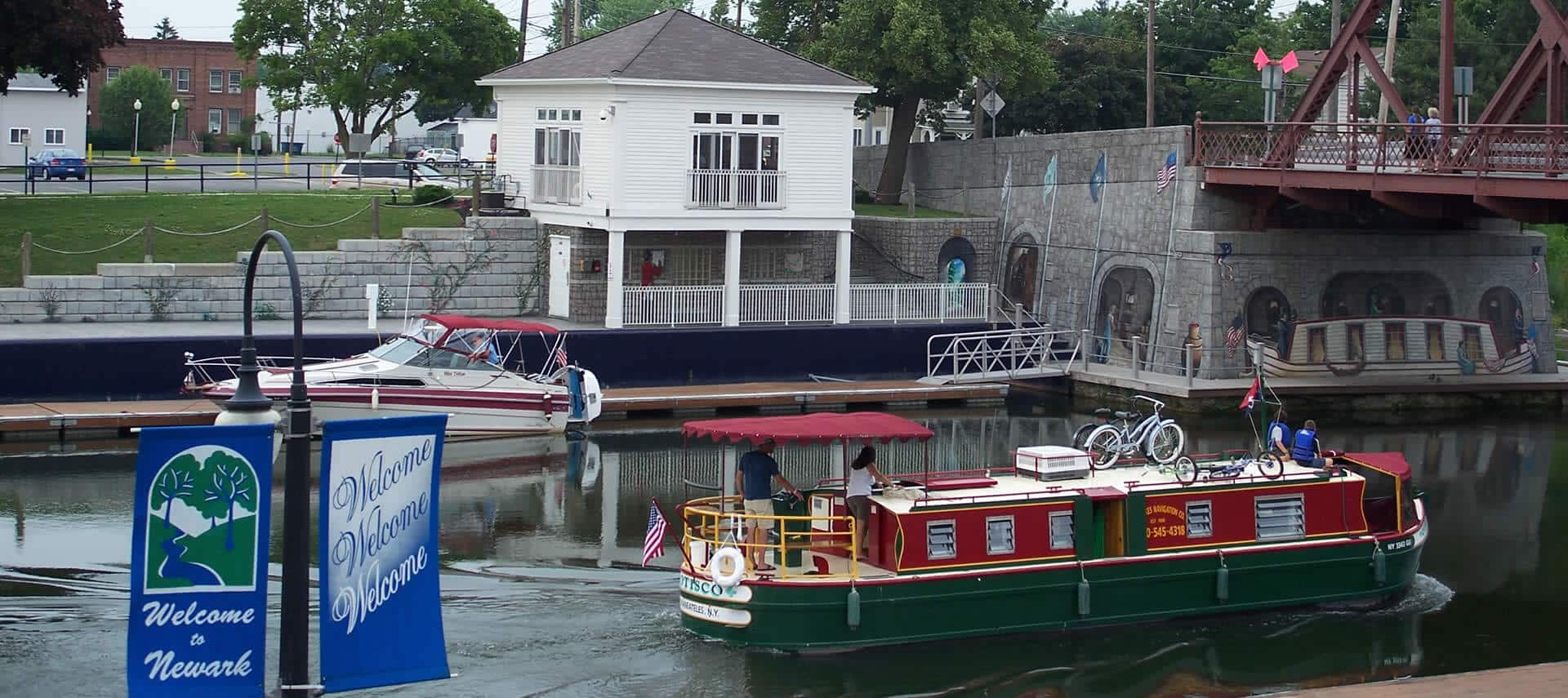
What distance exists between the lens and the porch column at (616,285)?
3681cm

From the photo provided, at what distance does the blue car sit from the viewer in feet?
156

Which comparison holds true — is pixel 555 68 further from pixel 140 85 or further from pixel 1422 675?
pixel 140 85

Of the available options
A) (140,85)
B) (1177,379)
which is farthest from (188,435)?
(140,85)

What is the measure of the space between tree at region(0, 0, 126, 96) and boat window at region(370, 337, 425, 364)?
12.6 m

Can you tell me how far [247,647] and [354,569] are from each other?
2.81 ft

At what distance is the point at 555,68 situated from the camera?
129 feet

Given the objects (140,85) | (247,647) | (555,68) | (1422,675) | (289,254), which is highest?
(140,85)

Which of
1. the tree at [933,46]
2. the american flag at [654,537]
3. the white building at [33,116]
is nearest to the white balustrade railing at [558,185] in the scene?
the tree at [933,46]

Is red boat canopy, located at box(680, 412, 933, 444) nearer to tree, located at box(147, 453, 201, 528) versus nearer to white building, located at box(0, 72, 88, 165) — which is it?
tree, located at box(147, 453, 201, 528)

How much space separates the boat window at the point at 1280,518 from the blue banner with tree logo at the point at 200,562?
41.6 ft

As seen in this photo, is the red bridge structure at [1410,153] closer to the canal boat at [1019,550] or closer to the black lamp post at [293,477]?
the canal boat at [1019,550]

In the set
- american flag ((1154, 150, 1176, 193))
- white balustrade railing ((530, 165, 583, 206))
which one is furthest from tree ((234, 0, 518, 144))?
american flag ((1154, 150, 1176, 193))

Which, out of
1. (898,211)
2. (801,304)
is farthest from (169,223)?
(898,211)

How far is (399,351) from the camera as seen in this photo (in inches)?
1198
